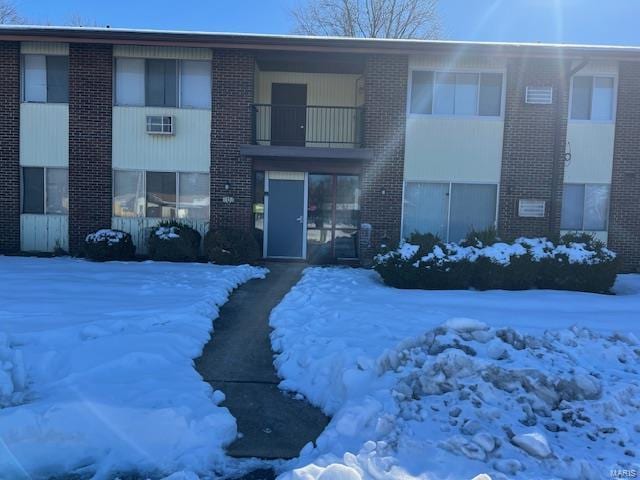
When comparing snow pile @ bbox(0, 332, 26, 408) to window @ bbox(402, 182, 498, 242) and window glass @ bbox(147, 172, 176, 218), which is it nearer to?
window glass @ bbox(147, 172, 176, 218)

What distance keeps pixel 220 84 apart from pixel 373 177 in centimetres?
470

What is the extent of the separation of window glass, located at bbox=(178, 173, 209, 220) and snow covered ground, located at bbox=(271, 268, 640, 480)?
7.29m

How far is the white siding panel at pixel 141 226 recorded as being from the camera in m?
13.7

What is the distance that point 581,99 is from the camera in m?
13.7

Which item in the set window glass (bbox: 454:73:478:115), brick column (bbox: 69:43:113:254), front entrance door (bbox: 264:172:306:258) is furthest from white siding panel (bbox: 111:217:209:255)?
window glass (bbox: 454:73:478:115)

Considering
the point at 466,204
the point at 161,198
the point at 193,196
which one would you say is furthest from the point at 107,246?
the point at 466,204

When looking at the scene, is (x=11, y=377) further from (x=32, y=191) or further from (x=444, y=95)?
(x=444, y=95)

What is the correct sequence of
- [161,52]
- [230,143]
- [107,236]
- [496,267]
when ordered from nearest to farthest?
[496,267] → [107,236] → [161,52] → [230,143]

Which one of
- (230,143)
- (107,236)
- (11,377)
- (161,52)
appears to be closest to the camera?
(11,377)

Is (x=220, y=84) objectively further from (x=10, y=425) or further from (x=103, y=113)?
(x=10, y=425)

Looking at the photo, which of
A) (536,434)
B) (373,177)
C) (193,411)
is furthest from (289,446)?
(373,177)

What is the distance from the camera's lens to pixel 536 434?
365cm

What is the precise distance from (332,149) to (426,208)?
2982 mm

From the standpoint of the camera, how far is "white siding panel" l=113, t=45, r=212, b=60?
13.4 metres
